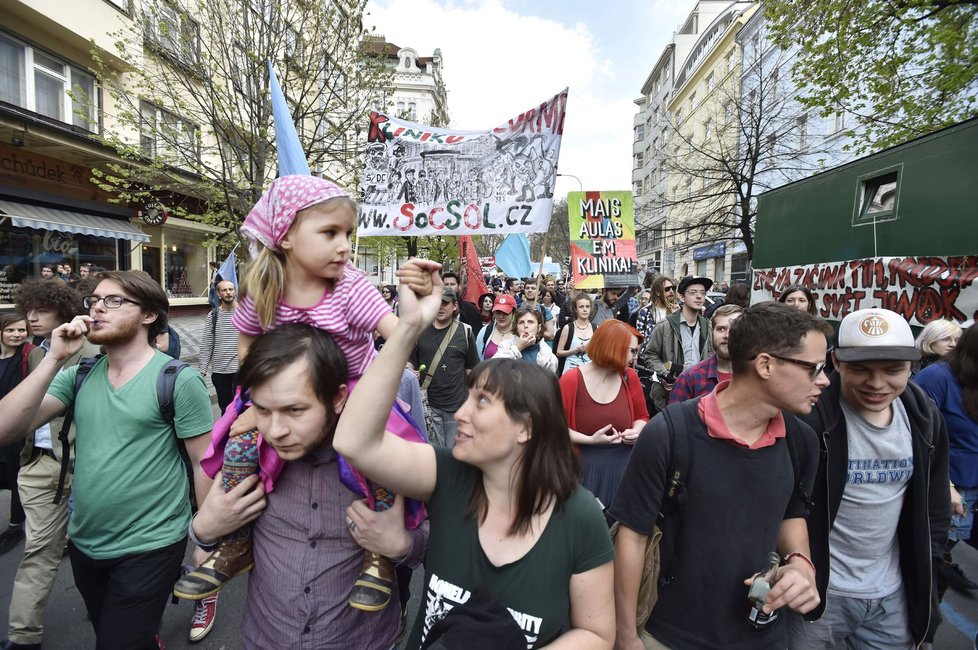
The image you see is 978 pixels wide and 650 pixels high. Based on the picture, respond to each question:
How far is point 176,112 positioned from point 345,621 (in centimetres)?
1157

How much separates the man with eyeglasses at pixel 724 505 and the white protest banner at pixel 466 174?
3.12 meters

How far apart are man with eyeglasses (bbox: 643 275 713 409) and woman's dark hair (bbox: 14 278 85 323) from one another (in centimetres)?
487

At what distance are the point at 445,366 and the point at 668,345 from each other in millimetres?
2295

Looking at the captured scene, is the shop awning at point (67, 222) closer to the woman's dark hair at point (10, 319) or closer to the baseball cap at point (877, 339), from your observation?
the woman's dark hair at point (10, 319)

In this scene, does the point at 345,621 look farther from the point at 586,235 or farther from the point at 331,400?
the point at 586,235

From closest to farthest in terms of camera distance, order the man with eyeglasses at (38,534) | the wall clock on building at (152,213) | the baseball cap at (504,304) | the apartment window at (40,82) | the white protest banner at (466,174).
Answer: the man with eyeglasses at (38,534) → the white protest banner at (466,174) → the baseball cap at (504,304) → the apartment window at (40,82) → the wall clock on building at (152,213)

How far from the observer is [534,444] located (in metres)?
1.51

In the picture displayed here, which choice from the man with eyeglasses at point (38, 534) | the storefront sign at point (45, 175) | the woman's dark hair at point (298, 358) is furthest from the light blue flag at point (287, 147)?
the storefront sign at point (45, 175)

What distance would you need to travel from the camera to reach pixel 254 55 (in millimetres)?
8828

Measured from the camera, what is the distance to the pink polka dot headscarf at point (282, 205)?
5.24 feet

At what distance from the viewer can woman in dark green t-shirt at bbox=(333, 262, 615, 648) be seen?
1.41 m

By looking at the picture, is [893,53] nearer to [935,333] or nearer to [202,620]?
[935,333]

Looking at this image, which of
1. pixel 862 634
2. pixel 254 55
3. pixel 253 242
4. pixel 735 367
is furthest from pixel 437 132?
pixel 254 55

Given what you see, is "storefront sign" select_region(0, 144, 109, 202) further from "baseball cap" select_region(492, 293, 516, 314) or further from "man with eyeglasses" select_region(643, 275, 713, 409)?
"man with eyeglasses" select_region(643, 275, 713, 409)
